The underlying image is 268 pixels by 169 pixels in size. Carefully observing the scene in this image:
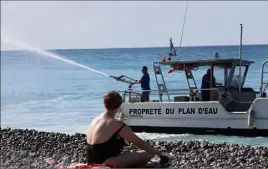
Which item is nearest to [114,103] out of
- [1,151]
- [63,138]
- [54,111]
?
[1,151]

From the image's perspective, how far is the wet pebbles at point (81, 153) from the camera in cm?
1088

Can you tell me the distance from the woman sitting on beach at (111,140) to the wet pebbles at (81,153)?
3.55 m

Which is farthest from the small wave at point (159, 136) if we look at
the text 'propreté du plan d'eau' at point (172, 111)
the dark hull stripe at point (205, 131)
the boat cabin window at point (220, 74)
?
the boat cabin window at point (220, 74)

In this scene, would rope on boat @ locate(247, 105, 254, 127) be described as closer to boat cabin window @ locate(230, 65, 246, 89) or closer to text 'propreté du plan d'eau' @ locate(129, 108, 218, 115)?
text 'propreté du plan d'eau' @ locate(129, 108, 218, 115)

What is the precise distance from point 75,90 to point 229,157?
→ 33588 millimetres

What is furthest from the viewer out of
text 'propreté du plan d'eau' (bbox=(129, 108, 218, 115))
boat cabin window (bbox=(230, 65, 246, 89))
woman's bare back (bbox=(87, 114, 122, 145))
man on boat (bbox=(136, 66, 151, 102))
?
man on boat (bbox=(136, 66, 151, 102))

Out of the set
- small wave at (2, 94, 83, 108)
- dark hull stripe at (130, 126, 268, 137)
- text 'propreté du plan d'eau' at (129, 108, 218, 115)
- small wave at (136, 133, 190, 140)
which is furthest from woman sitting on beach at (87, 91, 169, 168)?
small wave at (2, 94, 83, 108)

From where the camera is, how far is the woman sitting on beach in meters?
7.07

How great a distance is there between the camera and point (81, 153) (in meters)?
12.2

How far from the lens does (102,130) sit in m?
7.06

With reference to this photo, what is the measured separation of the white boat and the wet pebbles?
2804 mm

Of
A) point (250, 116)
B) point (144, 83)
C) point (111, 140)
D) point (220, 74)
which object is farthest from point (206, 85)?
point (111, 140)

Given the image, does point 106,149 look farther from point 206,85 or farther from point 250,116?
point 206,85

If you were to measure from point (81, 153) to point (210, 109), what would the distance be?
525 centimetres
